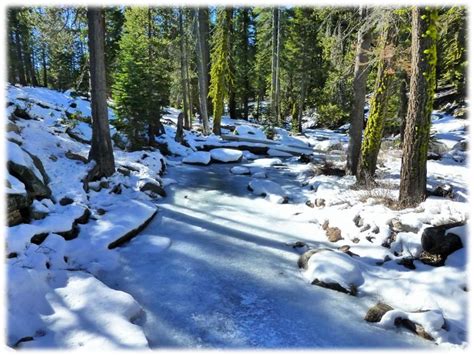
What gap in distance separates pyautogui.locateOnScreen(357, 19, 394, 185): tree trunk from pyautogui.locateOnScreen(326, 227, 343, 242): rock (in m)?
2.26

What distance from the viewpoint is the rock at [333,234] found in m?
7.16

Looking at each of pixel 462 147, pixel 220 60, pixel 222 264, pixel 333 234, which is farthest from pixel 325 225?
pixel 220 60

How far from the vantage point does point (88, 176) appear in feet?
30.1

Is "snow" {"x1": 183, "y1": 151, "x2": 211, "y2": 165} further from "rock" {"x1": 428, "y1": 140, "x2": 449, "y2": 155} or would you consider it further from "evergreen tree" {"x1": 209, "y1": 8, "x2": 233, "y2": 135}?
"rock" {"x1": 428, "y1": 140, "x2": 449, "y2": 155}

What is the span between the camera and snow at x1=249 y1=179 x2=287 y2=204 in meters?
10.0

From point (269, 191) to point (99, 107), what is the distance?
211 inches

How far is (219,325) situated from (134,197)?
18.2 feet

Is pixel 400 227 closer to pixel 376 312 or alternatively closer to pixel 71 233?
pixel 376 312

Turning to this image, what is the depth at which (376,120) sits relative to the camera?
30.9ft

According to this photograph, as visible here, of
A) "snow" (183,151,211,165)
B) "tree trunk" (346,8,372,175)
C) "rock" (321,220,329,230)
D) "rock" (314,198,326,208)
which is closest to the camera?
"rock" (321,220,329,230)

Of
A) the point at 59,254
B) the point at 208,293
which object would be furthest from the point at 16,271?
the point at 208,293

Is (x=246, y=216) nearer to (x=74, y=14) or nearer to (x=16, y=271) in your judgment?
(x=16, y=271)

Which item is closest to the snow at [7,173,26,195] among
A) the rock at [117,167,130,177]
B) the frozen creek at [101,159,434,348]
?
the frozen creek at [101,159,434,348]

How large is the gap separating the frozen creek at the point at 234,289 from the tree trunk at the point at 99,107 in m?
2.34
